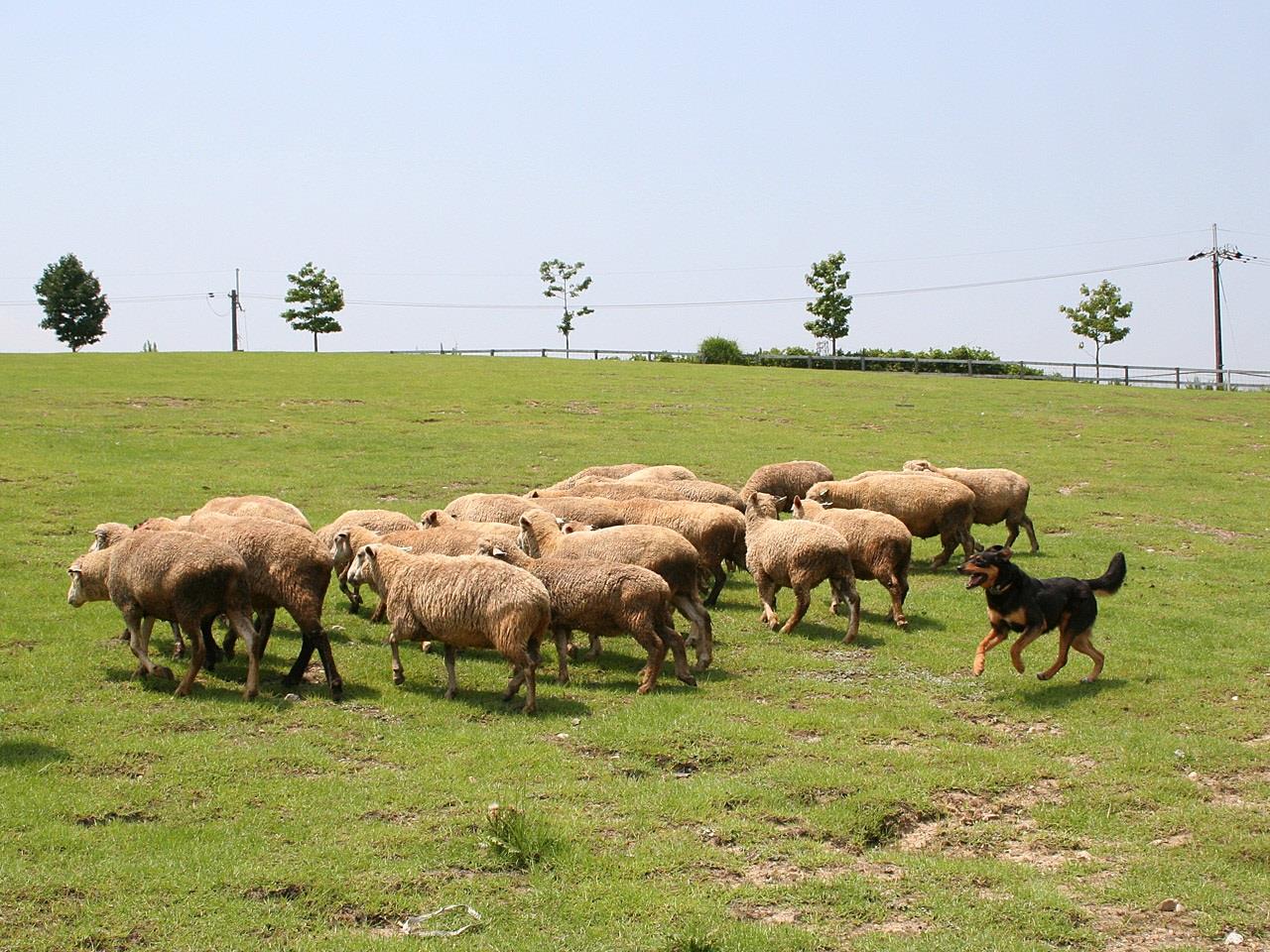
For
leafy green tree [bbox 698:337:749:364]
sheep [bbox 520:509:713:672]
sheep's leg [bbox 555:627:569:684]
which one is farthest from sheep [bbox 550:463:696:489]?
leafy green tree [bbox 698:337:749:364]

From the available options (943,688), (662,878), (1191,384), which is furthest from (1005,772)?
(1191,384)

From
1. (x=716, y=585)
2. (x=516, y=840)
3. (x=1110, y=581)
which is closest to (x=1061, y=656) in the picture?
(x=1110, y=581)

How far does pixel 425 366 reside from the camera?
167 ft

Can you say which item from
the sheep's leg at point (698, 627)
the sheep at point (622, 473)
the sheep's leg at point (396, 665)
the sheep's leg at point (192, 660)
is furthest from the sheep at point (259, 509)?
the sheep at point (622, 473)

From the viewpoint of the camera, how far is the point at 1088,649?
11.2 m

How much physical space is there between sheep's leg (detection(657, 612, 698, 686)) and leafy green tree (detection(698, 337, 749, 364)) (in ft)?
183

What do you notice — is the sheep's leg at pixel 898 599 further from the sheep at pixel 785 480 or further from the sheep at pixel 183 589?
the sheep at pixel 183 589

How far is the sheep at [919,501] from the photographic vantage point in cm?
1731

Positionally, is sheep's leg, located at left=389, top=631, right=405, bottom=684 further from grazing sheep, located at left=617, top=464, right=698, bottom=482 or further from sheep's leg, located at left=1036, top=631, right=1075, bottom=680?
grazing sheep, located at left=617, top=464, right=698, bottom=482

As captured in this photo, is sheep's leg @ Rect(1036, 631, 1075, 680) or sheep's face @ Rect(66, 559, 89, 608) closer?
sheep's leg @ Rect(1036, 631, 1075, 680)

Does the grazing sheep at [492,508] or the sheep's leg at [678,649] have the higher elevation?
the grazing sheep at [492,508]

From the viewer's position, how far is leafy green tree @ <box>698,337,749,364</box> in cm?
6638

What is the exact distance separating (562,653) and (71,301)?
3222 inches

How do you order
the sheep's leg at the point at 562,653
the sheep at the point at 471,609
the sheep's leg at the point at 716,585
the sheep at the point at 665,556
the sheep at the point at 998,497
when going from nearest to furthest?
the sheep at the point at 471,609
the sheep's leg at the point at 562,653
the sheep at the point at 665,556
the sheep's leg at the point at 716,585
the sheep at the point at 998,497
